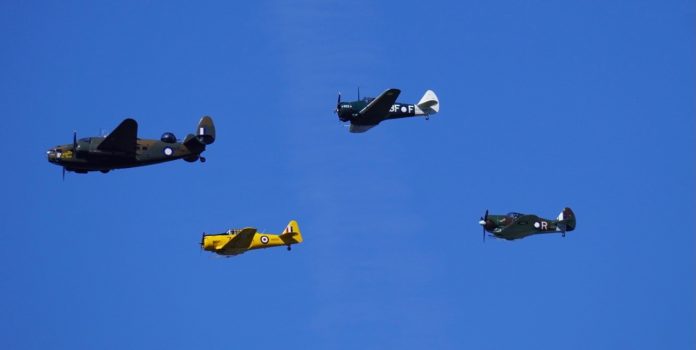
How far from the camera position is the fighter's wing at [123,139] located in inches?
2987

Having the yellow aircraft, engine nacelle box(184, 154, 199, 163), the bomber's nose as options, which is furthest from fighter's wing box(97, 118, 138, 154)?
the yellow aircraft

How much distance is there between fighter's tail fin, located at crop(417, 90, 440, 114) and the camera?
8975 cm

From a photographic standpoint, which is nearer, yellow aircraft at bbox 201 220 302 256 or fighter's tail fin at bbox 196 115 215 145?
fighter's tail fin at bbox 196 115 215 145

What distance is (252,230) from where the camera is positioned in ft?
270

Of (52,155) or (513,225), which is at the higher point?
(52,155)

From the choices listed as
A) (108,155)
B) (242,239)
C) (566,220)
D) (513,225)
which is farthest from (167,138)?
(566,220)

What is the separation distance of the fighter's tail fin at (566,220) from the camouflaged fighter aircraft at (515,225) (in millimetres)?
623

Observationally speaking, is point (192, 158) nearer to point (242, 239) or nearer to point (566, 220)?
point (242, 239)

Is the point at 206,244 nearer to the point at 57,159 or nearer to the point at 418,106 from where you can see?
the point at 57,159

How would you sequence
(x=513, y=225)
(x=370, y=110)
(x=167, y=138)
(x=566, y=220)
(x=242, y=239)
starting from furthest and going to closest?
1. (x=566, y=220)
2. (x=513, y=225)
3. (x=370, y=110)
4. (x=242, y=239)
5. (x=167, y=138)

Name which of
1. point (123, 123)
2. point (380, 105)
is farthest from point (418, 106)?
point (123, 123)

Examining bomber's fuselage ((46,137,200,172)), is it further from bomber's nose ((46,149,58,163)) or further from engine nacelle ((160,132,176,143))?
engine nacelle ((160,132,176,143))

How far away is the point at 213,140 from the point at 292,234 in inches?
410

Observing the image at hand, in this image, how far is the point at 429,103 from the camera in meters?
89.9
